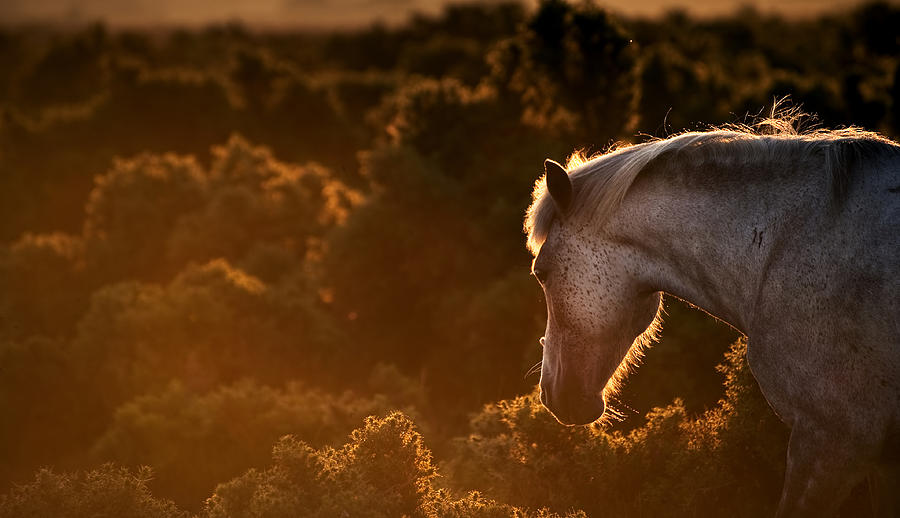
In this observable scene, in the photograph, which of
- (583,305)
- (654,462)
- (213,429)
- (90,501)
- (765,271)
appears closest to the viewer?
(765,271)

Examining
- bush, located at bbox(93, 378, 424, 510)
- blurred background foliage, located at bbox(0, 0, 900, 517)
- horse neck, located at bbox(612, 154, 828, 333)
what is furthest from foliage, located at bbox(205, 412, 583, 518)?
bush, located at bbox(93, 378, 424, 510)

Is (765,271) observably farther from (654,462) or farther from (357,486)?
(357,486)

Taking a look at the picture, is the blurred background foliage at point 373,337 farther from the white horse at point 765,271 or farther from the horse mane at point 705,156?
the horse mane at point 705,156

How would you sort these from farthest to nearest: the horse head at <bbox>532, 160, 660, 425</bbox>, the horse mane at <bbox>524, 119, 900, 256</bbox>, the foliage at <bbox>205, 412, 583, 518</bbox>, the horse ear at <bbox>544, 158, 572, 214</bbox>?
the foliage at <bbox>205, 412, 583, 518</bbox>
the horse head at <bbox>532, 160, 660, 425</bbox>
the horse ear at <bbox>544, 158, 572, 214</bbox>
the horse mane at <bbox>524, 119, 900, 256</bbox>

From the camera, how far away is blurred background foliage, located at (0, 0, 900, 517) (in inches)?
233

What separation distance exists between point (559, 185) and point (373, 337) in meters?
8.61

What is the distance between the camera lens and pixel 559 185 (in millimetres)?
4344

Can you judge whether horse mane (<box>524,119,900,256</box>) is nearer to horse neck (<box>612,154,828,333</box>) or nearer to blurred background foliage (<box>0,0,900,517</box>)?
horse neck (<box>612,154,828,333</box>)

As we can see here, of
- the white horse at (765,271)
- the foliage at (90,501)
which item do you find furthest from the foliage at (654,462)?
the foliage at (90,501)

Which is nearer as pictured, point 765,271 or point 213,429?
point 765,271

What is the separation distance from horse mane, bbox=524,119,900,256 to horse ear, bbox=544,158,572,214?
0.10 metres

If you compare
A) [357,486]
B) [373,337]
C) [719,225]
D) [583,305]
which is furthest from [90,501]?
[373,337]

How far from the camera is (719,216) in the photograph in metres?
4.27

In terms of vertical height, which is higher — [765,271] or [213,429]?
[213,429]
